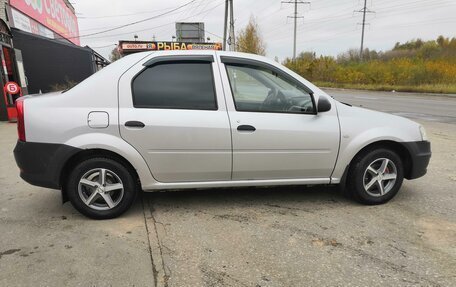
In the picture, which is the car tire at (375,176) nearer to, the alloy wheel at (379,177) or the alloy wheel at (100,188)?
the alloy wheel at (379,177)

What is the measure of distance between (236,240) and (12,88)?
9.97 meters

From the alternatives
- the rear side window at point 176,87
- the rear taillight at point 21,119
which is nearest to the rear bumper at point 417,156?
the rear side window at point 176,87

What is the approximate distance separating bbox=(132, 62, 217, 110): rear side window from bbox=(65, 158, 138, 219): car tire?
2.32 feet

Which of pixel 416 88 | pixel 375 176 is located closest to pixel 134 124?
pixel 375 176

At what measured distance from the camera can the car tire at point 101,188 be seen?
374cm

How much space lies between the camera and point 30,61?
15289mm

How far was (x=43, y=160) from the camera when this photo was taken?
12.1 ft

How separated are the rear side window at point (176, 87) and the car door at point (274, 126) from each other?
0.21m

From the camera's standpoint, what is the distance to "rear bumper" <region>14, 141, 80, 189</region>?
3.65 meters

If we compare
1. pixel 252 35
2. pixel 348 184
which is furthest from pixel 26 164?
pixel 252 35

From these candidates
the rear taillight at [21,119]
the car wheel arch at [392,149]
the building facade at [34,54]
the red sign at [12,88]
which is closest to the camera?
the rear taillight at [21,119]

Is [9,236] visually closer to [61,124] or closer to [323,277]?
[61,124]

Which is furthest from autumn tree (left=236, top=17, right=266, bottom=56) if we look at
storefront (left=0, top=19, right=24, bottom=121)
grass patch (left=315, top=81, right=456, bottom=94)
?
storefront (left=0, top=19, right=24, bottom=121)

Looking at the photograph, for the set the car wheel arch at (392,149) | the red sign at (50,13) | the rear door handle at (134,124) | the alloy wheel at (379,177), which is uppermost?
the red sign at (50,13)
